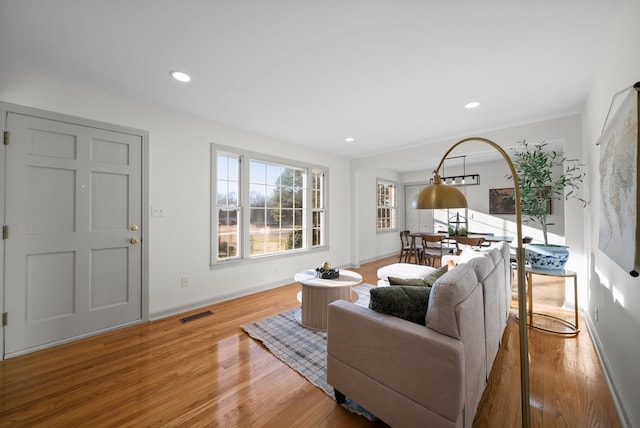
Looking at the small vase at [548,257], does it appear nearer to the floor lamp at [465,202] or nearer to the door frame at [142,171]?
the floor lamp at [465,202]

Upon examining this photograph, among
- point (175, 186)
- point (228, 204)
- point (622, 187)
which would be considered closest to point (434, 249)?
point (622, 187)

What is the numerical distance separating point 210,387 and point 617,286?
294 centimetres

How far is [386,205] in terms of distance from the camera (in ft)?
23.6

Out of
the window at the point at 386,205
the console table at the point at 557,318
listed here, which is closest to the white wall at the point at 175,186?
the console table at the point at 557,318

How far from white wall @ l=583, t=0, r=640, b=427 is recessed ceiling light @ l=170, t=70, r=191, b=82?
3.05 m

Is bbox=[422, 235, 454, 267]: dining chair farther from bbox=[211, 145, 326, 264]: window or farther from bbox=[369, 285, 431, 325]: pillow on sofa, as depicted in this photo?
bbox=[369, 285, 431, 325]: pillow on sofa

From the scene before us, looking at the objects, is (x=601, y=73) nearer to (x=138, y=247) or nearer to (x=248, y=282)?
(x=248, y=282)

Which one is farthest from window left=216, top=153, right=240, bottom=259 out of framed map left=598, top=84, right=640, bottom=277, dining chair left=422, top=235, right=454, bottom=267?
framed map left=598, top=84, right=640, bottom=277

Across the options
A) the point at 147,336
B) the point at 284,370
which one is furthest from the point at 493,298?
the point at 147,336

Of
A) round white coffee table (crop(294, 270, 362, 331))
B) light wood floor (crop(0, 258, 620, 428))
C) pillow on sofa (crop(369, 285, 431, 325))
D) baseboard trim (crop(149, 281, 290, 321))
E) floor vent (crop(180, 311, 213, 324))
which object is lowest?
light wood floor (crop(0, 258, 620, 428))

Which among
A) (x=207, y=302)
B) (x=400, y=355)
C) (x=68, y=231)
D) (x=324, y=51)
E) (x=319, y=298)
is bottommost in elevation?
(x=207, y=302)

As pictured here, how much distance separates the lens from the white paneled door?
7.13 ft

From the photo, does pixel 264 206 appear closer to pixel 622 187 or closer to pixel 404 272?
pixel 404 272

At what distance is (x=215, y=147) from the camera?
341cm
